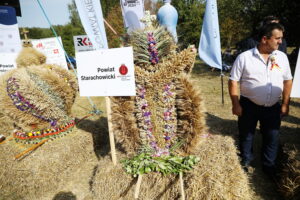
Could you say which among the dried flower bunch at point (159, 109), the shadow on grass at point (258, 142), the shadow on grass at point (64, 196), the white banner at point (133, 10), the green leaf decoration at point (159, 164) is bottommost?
the shadow on grass at point (64, 196)

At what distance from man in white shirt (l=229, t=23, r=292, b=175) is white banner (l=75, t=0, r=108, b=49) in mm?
2033

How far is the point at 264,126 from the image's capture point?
2660mm

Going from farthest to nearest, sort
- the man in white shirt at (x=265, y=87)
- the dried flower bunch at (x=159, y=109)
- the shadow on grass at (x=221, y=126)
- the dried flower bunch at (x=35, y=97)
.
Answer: the shadow on grass at (x=221, y=126) → the dried flower bunch at (x=35, y=97) → the man in white shirt at (x=265, y=87) → the dried flower bunch at (x=159, y=109)

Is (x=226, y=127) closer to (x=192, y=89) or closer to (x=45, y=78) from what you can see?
(x=192, y=89)

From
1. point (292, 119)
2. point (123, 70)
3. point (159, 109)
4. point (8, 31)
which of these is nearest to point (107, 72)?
point (123, 70)

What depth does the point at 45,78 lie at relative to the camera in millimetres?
Result: 3117

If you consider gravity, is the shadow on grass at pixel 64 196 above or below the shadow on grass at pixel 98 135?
below

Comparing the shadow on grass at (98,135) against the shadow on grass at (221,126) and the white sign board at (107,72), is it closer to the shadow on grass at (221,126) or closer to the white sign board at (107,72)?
the white sign board at (107,72)

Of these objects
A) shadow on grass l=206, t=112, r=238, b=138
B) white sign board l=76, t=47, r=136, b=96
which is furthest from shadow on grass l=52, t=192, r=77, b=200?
shadow on grass l=206, t=112, r=238, b=138

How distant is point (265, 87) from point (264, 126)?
59cm

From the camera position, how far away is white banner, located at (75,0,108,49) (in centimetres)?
279

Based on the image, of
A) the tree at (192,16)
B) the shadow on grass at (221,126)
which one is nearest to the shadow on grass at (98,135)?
the shadow on grass at (221,126)

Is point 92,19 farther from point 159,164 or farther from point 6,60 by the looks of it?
point 6,60

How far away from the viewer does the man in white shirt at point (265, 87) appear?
93.7 inches
